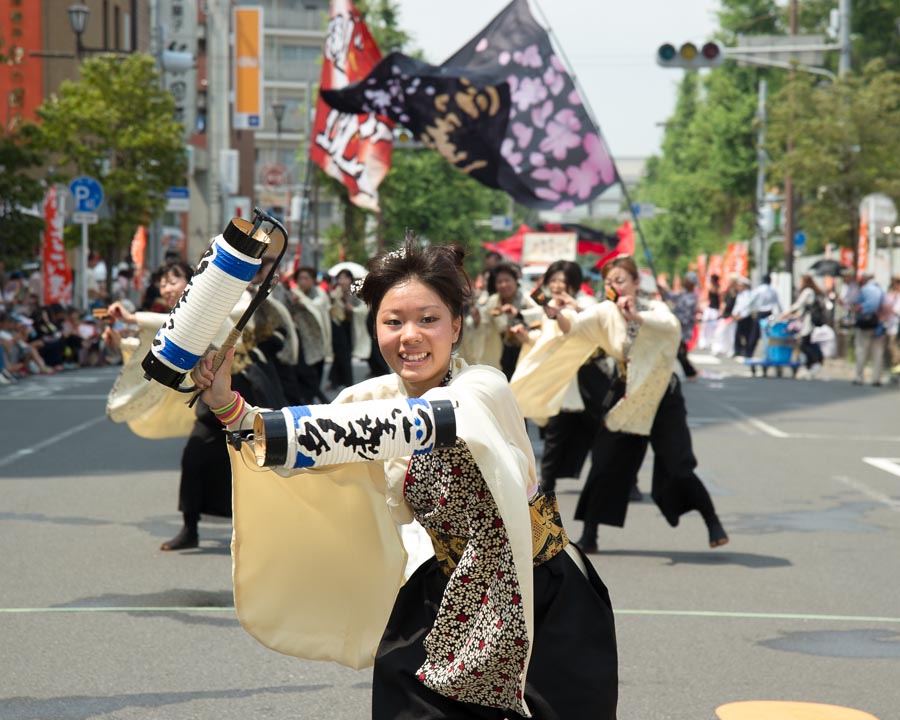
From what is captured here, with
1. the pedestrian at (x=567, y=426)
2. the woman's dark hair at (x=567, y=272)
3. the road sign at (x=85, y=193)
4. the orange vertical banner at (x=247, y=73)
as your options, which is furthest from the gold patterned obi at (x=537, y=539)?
the orange vertical banner at (x=247, y=73)

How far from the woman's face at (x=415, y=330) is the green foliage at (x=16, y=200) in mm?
23686

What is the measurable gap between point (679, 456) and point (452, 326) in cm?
515

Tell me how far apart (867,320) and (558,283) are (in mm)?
14797

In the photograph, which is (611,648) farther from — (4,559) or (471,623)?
(4,559)

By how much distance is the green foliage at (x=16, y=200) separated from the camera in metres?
26.2

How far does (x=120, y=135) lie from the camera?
33.8 meters

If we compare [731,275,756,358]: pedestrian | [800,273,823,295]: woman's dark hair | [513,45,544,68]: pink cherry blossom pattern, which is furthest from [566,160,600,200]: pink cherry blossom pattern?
[731,275,756,358]: pedestrian

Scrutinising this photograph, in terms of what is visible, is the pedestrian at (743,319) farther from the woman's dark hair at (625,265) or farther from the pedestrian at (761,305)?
the woman's dark hair at (625,265)

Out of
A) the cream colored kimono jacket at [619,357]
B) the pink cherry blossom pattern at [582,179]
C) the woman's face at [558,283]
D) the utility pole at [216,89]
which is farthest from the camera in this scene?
the utility pole at [216,89]

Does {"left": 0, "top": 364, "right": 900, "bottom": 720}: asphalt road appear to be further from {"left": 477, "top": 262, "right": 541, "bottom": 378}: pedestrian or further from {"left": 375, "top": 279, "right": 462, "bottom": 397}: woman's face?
{"left": 375, "top": 279, "right": 462, "bottom": 397}: woman's face

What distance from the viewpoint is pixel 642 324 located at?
8289mm

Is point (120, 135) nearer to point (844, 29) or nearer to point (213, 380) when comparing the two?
point (844, 29)

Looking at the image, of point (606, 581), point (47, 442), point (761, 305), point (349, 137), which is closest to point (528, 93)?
point (349, 137)

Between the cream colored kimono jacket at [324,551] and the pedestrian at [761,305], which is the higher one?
the cream colored kimono jacket at [324,551]
